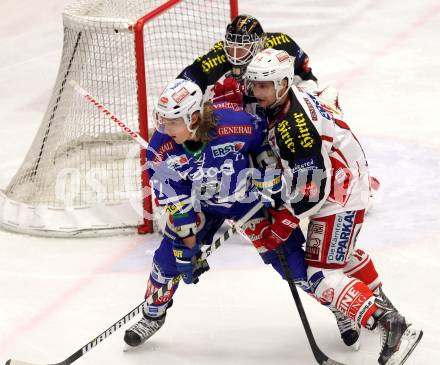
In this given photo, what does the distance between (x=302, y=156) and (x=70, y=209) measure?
2.02m

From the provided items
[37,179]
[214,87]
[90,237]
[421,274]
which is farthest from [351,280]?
[37,179]

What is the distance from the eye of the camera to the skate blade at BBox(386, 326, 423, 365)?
3804 millimetres

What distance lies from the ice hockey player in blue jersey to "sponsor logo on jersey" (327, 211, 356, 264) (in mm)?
142

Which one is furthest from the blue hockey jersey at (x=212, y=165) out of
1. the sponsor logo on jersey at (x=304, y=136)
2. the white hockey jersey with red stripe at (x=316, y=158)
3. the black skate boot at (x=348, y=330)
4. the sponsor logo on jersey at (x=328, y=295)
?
the black skate boot at (x=348, y=330)

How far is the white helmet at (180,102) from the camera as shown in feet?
12.1

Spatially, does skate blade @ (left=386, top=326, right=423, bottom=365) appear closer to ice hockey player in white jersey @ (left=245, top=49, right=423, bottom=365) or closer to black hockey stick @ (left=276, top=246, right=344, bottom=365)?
ice hockey player in white jersey @ (left=245, top=49, right=423, bottom=365)

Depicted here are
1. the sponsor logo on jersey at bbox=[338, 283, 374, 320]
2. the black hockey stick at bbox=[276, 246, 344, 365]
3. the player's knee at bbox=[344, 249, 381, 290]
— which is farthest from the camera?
the player's knee at bbox=[344, 249, 381, 290]

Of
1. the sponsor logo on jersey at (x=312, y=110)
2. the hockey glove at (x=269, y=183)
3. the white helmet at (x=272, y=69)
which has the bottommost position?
the hockey glove at (x=269, y=183)

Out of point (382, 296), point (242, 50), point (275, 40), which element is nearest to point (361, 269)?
point (382, 296)

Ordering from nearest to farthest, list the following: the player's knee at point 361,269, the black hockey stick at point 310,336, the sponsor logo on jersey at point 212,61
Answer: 1. the black hockey stick at point 310,336
2. the player's knee at point 361,269
3. the sponsor logo on jersey at point 212,61

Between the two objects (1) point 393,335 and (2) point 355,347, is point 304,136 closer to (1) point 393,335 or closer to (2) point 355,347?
(1) point 393,335

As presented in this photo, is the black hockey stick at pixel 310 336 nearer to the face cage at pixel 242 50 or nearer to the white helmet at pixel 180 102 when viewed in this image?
the white helmet at pixel 180 102

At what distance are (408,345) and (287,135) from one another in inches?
35.8

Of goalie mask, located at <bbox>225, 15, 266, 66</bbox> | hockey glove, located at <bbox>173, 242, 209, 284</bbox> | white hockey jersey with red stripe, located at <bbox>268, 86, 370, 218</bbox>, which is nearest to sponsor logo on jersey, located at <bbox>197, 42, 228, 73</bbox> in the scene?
goalie mask, located at <bbox>225, 15, 266, 66</bbox>
